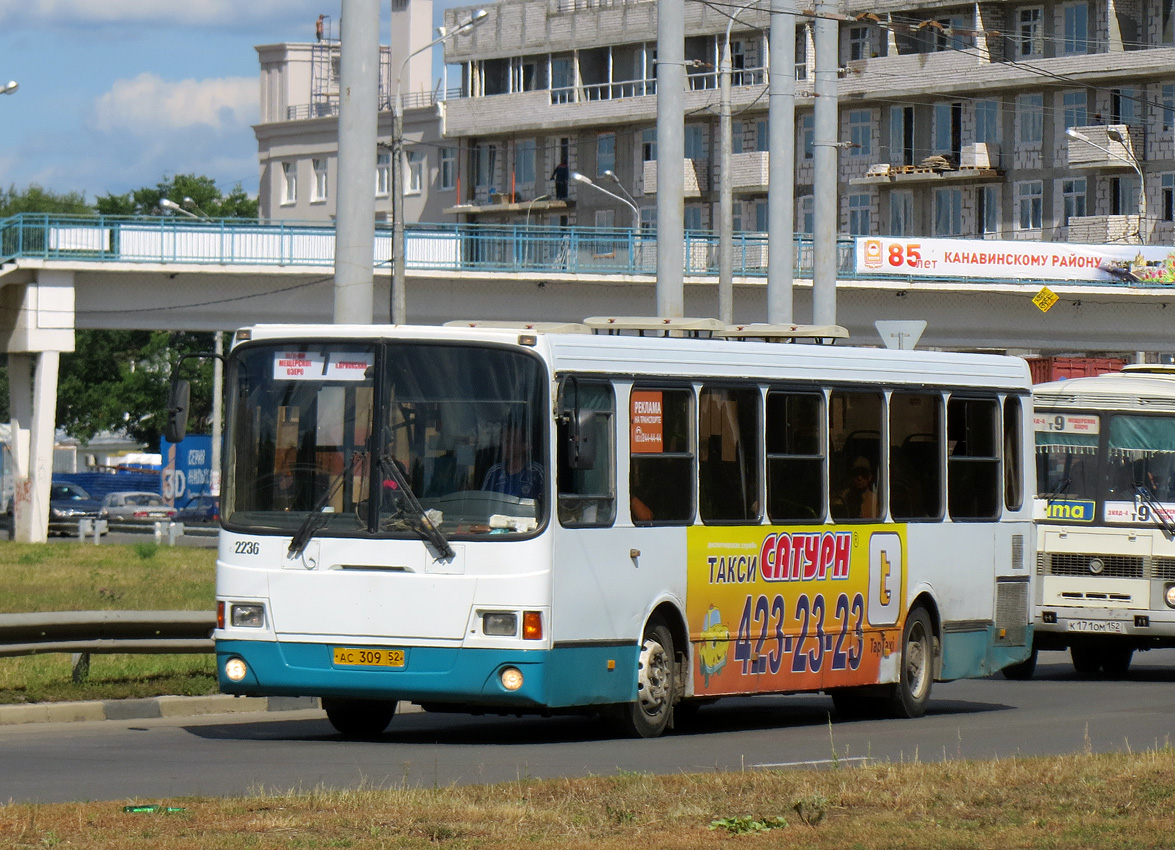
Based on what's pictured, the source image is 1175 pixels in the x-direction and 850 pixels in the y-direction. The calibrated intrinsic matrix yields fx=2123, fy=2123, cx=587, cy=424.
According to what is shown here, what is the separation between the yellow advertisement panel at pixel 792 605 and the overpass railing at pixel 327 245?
96.9 feet

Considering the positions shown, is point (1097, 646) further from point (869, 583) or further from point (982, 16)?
point (982, 16)

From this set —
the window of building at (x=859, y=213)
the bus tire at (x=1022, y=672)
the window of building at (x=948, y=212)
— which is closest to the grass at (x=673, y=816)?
the bus tire at (x=1022, y=672)

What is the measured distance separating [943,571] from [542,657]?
16.6ft

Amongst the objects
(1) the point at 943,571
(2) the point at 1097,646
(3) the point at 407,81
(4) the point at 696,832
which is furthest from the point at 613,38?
(4) the point at 696,832

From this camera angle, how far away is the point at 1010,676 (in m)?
22.1

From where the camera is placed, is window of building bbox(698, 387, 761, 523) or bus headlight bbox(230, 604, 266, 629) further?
window of building bbox(698, 387, 761, 523)

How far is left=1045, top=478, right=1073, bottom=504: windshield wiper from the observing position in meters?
22.2

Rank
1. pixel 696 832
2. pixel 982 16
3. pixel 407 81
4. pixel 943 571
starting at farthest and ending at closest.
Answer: pixel 407 81 < pixel 982 16 < pixel 943 571 < pixel 696 832

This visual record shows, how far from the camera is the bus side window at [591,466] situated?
43.4 feet

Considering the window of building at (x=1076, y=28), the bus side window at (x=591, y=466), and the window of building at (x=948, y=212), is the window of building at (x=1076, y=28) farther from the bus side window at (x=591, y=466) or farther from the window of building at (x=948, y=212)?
the bus side window at (x=591, y=466)

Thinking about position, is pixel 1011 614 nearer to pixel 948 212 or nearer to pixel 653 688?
pixel 653 688

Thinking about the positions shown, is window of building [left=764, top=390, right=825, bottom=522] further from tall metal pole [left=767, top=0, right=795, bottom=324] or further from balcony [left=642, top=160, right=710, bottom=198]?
balcony [left=642, top=160, right=710, bottom=198]

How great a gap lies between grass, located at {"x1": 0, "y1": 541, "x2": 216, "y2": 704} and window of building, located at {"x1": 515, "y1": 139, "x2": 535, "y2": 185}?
132ft

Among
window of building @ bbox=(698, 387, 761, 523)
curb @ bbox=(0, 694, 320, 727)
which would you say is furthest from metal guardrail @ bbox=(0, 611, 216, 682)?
window of building @ bbox=(698, 387, 761, 523)
